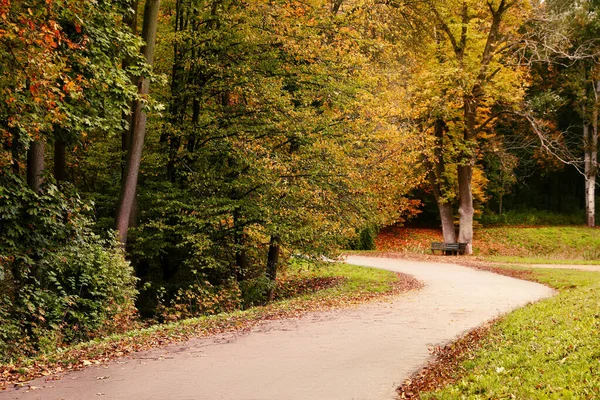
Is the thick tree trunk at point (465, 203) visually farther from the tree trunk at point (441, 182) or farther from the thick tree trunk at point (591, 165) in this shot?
the thick tree trunk at point (591, 165)

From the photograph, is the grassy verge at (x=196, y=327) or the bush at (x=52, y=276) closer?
the grassy verge at (x=196, y=327)

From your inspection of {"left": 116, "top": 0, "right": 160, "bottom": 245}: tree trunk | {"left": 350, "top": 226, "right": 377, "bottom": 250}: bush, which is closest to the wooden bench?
{"left": 350, "top": 226, "right": 377, "bottom": 250}: bush

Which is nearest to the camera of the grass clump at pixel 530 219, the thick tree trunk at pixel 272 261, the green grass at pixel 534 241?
the thick tree trunk at pixel 272 261

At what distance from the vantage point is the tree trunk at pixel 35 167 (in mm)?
12320

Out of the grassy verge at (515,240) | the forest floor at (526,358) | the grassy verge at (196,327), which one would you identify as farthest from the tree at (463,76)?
the forest floor at (526,358)

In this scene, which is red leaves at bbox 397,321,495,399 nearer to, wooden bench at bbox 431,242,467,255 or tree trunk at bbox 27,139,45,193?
tree trunk at bbox 27,139,45,193

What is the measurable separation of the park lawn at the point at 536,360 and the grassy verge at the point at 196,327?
4748 mm

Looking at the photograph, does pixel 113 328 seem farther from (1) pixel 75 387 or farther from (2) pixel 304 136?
(2) pixel 304 136

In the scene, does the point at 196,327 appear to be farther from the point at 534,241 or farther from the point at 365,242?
the point at 534,241

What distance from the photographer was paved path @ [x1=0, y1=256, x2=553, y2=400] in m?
7.11

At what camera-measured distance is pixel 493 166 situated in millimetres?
45719

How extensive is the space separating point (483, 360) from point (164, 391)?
A: 4111 mm

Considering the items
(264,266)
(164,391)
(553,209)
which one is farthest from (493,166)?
(164,391)

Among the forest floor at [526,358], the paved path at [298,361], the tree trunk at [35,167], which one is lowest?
the paved path at [298,361]
